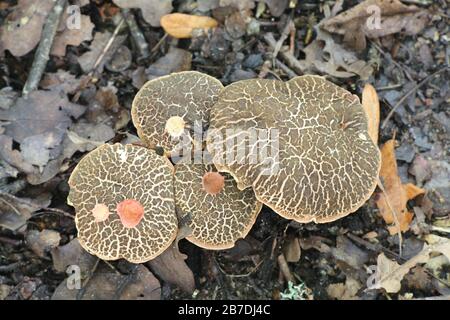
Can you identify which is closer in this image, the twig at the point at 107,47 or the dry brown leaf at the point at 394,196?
the dry brown leaf at the point at 394,196

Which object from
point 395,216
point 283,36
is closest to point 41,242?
point 283,36

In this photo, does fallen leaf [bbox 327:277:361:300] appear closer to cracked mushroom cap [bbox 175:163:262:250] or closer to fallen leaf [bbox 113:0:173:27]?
cracked mushroom cap [bbox 175:163:262:250]

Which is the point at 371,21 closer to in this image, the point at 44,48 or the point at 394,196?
the point at 394,196

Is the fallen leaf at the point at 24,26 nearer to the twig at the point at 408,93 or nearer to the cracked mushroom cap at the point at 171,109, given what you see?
the cracked mushroom cap at the point at 171,109

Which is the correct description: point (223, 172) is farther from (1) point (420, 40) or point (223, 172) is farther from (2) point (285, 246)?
(1) point (420, 40)

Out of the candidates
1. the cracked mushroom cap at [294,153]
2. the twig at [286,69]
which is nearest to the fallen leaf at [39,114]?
the cracked mushroom cap at [294,153]

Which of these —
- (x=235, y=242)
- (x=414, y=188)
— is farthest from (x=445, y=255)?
(x=235, y=242)

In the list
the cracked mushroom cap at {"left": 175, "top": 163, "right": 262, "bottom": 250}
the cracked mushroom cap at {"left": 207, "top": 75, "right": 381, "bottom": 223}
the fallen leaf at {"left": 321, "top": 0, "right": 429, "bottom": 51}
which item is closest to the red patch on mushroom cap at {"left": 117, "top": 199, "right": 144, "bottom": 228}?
the cracked mushroom cap at {"left": 175, "top": 163, "right": 262, "bottom": 250}
